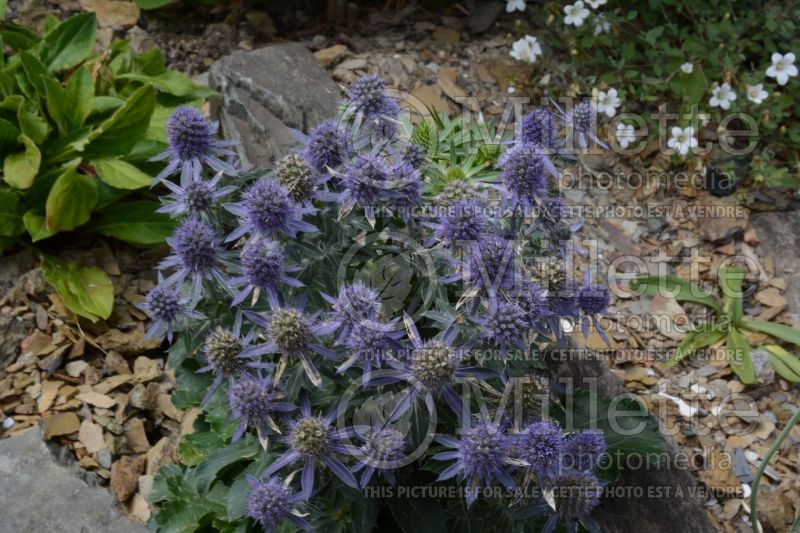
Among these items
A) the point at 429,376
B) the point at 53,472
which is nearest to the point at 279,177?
the point at 429,376

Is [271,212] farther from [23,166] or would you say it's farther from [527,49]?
[527,49]

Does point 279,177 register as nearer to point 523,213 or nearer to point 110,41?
point 523,213

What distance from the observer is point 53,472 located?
3088 millimetres

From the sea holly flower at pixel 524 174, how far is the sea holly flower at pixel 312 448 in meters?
0.85

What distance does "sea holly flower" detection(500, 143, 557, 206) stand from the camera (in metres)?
2.40

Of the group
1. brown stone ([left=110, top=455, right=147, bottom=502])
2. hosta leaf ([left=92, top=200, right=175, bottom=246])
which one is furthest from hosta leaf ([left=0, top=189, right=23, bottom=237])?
brown stone ([left=110, top=455, right=147, bottom=502])

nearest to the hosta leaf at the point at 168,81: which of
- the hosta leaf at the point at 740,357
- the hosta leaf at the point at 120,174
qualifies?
the hosta leaf at the point at 120,174

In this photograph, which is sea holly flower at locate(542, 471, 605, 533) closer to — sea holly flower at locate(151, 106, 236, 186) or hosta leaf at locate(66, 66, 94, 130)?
sea holly flower at locate(151, 106, 236, 186)

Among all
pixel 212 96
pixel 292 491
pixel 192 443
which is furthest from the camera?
pixel 212 96

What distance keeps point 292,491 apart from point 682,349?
7.56ft

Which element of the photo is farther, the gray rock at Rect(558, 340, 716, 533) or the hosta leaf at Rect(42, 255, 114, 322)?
the hosta leaf at Rect(42, 255, 114, 322)

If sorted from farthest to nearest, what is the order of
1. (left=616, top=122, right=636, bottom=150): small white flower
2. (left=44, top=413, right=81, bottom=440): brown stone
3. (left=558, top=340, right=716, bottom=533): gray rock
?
(left=616, top=122, right=636, bottom=150): small white flower
(left=44, top=413, right=81, bottom=440): brown stone
(left=558, top=340, right=716, bottom=533): gray rock

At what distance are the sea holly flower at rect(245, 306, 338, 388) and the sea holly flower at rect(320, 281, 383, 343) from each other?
0.11 ft

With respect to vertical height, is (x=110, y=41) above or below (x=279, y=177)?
below
